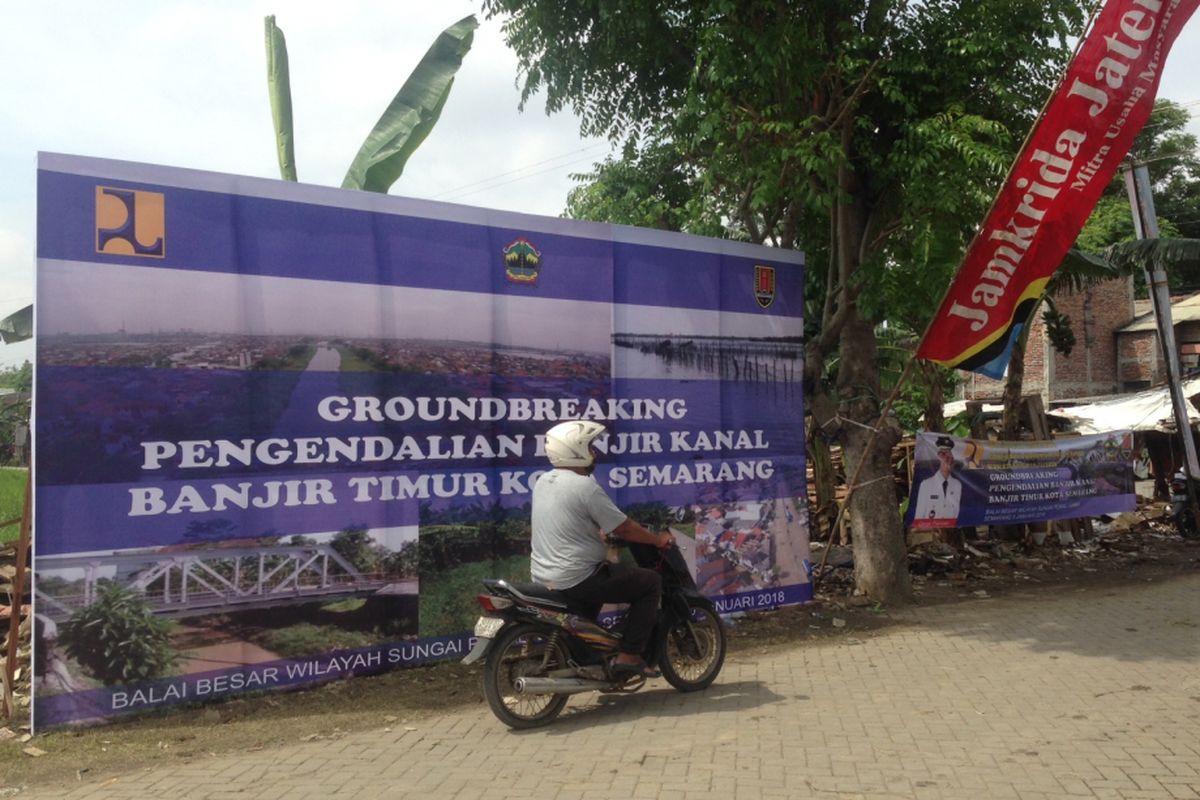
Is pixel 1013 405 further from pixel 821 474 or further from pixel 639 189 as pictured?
pixel 639 189

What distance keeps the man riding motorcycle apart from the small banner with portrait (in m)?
5.52

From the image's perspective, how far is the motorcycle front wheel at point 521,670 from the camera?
18.0 ft

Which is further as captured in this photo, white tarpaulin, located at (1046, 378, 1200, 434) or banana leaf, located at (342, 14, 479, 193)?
white tarpaulin, located at (1046, 378, 1200, 434)

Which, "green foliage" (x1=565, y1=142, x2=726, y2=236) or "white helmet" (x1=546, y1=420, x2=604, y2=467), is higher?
"green foliage" (x1=565, y1=142, x2=726, y2=236)

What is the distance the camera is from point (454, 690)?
6.52 meters

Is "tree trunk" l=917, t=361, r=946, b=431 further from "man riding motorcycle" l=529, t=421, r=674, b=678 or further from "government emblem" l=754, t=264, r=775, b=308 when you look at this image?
"man riding motorcycle" l=529, t=421, r=674, b=678

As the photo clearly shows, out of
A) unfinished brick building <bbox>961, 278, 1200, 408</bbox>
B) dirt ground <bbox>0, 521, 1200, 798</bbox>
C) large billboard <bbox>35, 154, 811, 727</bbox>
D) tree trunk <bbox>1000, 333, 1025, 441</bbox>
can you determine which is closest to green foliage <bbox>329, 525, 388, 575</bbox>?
large billboard <bbox>35, 154, 811, 727</bbox>

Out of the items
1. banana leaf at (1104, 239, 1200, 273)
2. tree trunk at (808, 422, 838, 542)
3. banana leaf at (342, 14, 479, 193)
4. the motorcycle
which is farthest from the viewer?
banana leaf at (1104, 239, 1200, 273)

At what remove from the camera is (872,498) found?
31.4 ft

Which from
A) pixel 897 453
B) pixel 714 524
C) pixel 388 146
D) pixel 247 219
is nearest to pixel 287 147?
pixel 388 146

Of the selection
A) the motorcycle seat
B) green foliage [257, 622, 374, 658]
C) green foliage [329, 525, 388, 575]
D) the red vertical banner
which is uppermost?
the red vertical banner

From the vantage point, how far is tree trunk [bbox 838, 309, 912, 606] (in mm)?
9523

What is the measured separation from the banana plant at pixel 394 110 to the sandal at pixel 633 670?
4582 millimetres

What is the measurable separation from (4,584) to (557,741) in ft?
19.0
